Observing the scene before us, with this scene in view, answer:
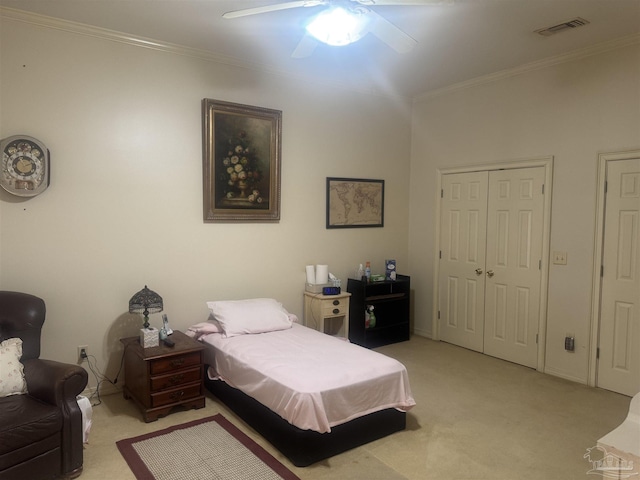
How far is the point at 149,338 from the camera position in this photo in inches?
129

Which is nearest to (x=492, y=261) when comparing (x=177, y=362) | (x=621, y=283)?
(x=621, y=283)

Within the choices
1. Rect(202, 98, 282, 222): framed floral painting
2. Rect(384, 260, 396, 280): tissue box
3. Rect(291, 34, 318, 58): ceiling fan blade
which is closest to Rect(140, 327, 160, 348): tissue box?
Rect(202, 98, 282, 222): framed floral painting

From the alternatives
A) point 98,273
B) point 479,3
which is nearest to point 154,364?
point 98,273

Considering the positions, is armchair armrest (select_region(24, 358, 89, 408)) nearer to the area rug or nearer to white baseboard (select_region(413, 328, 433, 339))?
the area rug

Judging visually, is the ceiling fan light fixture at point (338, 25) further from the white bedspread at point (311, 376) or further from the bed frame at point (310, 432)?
the bed frame at point (310, 432)

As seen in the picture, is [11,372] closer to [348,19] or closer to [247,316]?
[247,316]

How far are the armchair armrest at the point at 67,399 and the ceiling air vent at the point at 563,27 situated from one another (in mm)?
3949

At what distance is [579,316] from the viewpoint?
392 cm

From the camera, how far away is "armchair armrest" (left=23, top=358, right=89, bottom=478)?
2393 mm

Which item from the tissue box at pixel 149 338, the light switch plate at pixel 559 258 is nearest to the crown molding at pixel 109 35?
the tissue box at pixel 149 338

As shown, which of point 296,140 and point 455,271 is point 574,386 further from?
point 296,140

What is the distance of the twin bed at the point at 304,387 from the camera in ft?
8.59

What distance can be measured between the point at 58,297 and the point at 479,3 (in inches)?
142

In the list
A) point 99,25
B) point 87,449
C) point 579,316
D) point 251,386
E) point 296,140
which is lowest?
point 87,449
